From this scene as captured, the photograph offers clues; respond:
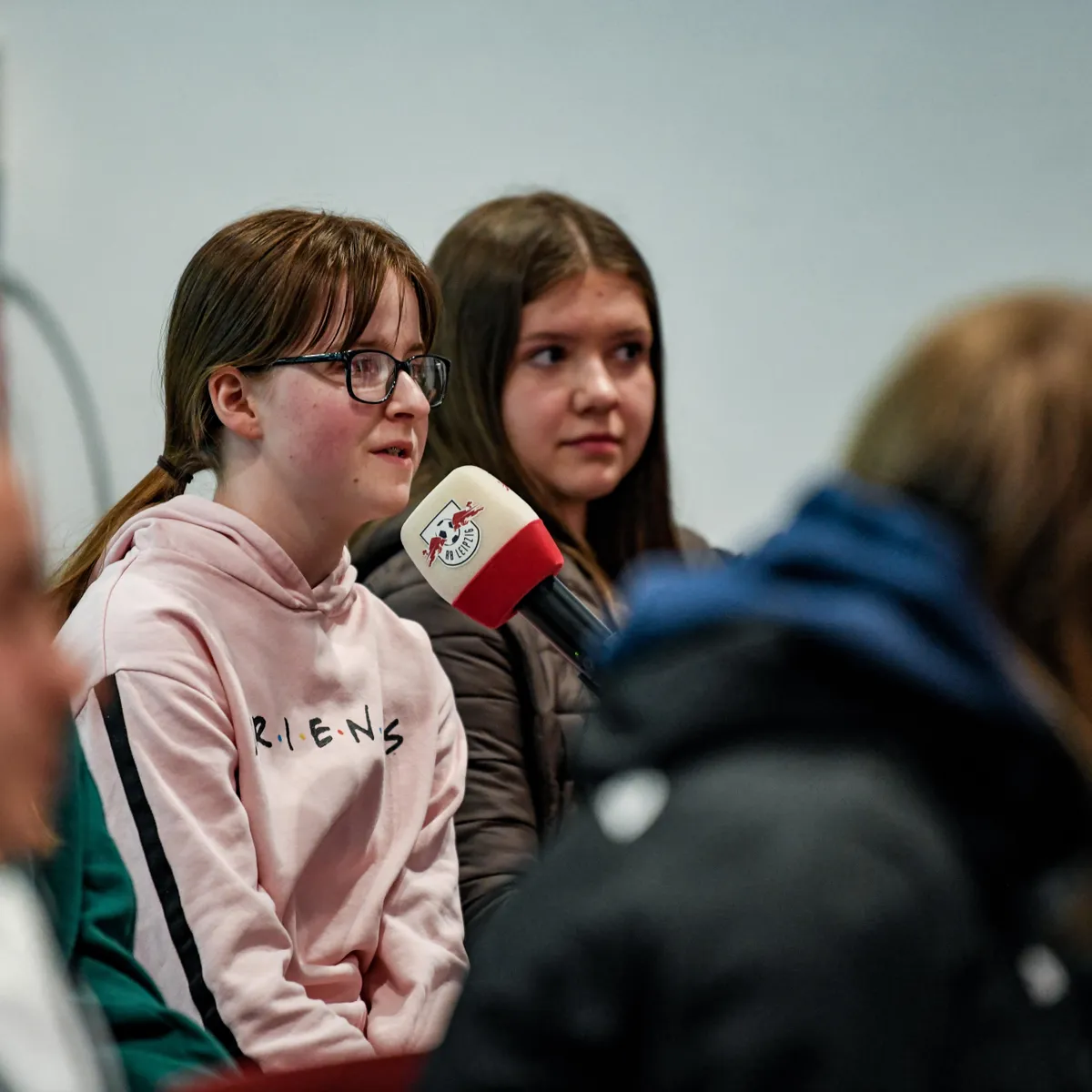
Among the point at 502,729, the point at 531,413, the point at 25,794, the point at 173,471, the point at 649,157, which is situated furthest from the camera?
the point at 649,157

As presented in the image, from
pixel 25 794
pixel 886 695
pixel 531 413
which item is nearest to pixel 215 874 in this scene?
pixel 25 794

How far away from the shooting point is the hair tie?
1.58m

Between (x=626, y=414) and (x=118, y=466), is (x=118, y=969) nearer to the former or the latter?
(x=626, y=414)

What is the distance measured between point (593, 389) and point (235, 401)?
0.64 metres

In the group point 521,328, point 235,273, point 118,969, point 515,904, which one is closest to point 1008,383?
point 515,904

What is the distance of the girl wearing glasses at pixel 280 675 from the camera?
4.30 feet

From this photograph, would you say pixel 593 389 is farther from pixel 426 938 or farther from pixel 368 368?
pixel 426 938

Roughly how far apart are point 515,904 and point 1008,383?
0.33 metres

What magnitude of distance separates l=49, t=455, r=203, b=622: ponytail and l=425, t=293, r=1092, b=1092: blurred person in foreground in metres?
0.93

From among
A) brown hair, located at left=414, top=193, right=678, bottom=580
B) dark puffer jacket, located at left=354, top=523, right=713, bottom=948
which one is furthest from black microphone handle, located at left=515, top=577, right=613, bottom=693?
brown hair, located at left=414, top=193, right=678, bottom=580

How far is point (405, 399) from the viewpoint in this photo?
5.02 ft

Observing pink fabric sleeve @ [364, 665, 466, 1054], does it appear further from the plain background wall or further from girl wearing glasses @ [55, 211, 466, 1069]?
the plain background wall

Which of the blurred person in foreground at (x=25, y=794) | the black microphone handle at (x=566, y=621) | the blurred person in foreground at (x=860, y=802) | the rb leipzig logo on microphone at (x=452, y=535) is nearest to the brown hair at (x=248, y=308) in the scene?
the rb leipzig logo on microphone at (x=452, y=535)

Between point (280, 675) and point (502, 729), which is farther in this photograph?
point (502, 729)
